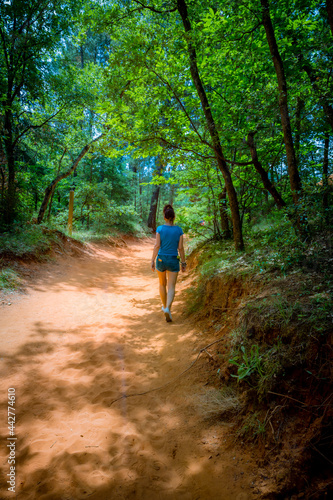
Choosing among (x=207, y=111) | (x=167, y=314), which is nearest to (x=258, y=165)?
(x=207, y=111)

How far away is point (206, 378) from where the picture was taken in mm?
2889

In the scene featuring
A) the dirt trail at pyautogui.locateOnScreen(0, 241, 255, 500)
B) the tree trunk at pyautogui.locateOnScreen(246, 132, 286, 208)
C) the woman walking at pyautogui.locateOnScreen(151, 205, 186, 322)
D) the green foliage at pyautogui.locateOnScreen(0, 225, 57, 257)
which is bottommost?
the dirt trail at pyautogui.locateOnScreen(0, 241, 255, 500)

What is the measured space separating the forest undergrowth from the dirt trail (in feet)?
0.76

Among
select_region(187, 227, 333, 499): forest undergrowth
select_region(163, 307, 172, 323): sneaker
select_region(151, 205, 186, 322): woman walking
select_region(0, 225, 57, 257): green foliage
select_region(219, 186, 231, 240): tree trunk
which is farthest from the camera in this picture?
select_region(0, 225, 57, 257): green foliage

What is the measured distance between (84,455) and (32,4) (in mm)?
12578

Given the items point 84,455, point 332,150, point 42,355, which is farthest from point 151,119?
point 84,455

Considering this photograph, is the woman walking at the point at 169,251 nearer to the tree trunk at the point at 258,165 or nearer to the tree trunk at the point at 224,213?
the tree trunk at the point at 258,165

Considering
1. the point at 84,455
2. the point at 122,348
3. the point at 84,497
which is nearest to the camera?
the point at 84,497

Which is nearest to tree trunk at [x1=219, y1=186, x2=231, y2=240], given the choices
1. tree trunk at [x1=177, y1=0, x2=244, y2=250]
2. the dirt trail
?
tree trunk at [x1=177, y1=0, x2=244, y2=250]

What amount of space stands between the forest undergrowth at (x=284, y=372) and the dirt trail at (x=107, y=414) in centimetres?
23

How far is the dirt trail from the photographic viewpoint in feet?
6.01

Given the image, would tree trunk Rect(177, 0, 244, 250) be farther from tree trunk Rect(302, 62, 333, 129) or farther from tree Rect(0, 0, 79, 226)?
tree Rect(0, 0, 79, 226)

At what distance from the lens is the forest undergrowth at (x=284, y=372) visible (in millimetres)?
1642

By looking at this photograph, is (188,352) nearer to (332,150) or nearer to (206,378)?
(206,378)
